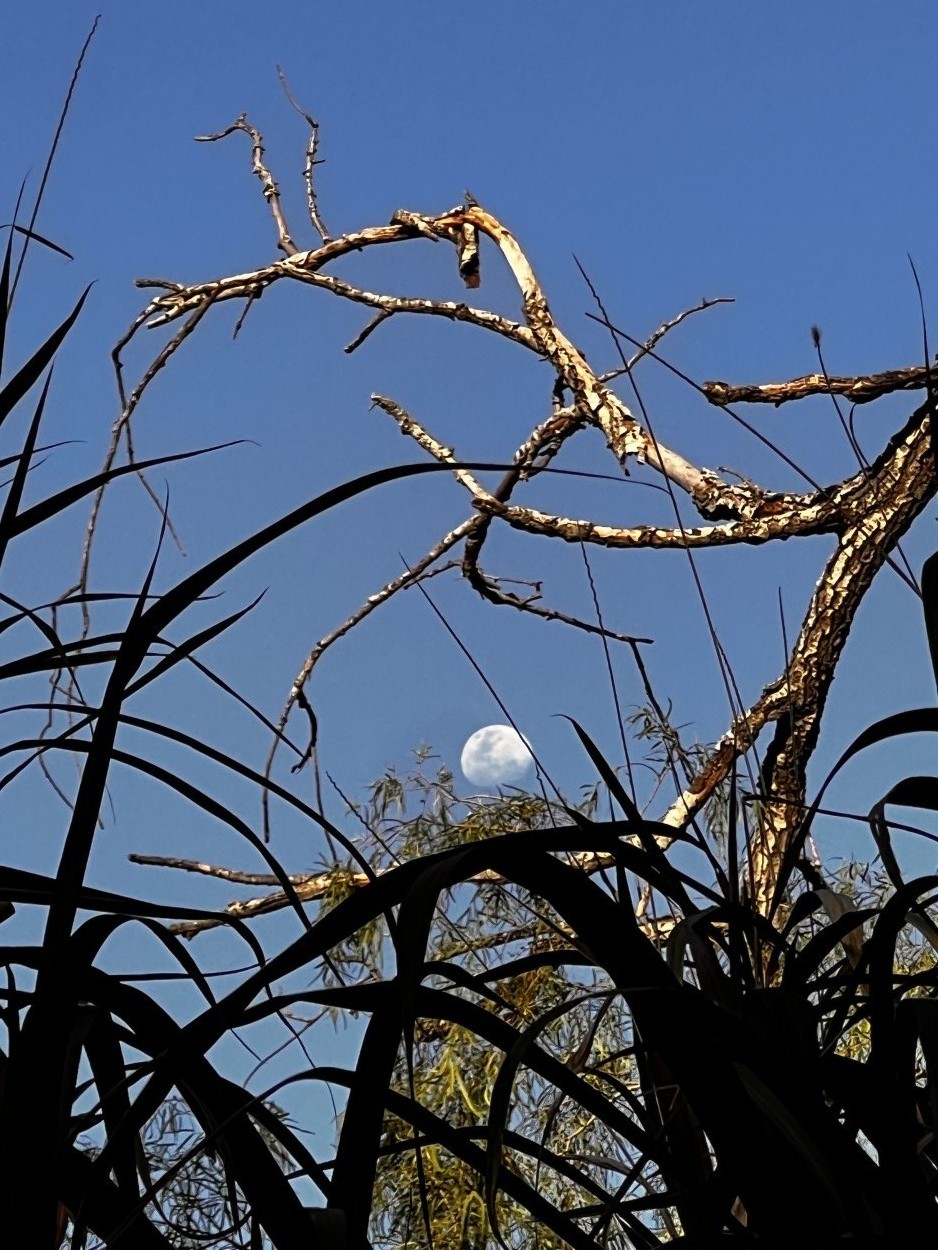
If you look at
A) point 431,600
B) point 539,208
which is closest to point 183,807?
point 431,600

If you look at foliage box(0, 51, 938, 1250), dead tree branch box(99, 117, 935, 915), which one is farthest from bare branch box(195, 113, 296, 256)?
foliage box(0, 51, 938, 1250)

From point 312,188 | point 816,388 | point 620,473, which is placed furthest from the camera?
point 312,188

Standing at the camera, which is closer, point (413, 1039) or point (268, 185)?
point (413, 1039)

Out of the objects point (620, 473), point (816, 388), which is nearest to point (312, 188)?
point (620, 473)

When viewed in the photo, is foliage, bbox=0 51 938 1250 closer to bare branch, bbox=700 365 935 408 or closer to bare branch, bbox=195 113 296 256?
bare branch, bbox=700 365 935 408

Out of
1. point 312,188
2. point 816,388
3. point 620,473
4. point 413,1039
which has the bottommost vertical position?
point 413,1039

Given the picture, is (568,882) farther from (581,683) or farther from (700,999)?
(581,683)

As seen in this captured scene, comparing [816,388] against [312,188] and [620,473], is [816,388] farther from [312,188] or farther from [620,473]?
[312,188]

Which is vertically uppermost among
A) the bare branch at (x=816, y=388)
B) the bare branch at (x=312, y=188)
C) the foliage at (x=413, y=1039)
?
the bare branch at (x=312, y=188)

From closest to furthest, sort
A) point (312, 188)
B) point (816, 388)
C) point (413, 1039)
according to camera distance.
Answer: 1. point (413, 1039)
2. point (816, 388)
3. point (312, 188)

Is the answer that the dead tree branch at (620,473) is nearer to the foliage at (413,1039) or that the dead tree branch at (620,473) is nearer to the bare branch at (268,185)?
the bare branch at (268,185)

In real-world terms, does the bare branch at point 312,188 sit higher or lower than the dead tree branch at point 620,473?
higher

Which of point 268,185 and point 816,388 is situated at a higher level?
point 268,185

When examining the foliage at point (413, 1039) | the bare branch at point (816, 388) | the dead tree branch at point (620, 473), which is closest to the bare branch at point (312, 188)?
the dead tree branch at point (620, 473)
